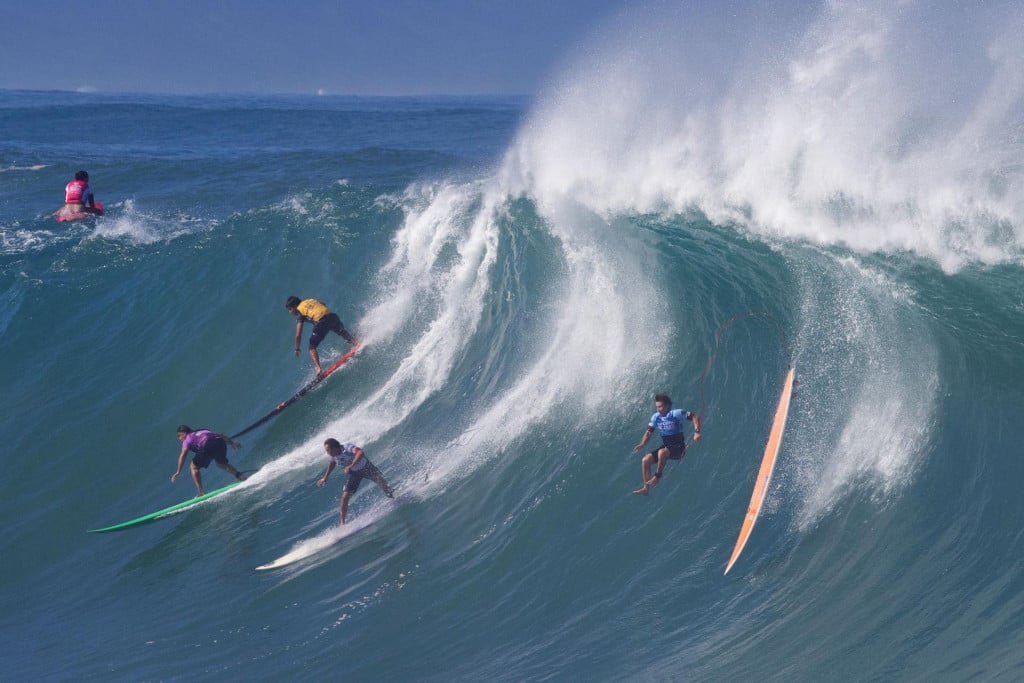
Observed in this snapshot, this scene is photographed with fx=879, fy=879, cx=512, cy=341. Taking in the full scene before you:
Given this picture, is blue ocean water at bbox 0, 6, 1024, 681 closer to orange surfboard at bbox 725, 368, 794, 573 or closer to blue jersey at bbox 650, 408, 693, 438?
orange surfboard at bbox 725, 368, 794, 573

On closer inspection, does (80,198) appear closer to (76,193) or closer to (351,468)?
(76,193)

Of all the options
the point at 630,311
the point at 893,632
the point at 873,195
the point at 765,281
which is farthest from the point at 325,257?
the point at 893,632

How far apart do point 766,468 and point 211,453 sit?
6.47 m

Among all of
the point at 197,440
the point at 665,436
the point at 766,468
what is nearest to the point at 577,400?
the point at 665,436

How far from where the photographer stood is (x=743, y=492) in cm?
898

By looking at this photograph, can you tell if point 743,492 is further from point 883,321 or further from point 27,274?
point 27,274

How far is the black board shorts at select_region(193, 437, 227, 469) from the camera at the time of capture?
10609 mm

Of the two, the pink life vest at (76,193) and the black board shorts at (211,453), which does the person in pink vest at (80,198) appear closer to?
the pink life vest at (76,193)

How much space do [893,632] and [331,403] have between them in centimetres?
784

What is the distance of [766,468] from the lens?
29.6ft

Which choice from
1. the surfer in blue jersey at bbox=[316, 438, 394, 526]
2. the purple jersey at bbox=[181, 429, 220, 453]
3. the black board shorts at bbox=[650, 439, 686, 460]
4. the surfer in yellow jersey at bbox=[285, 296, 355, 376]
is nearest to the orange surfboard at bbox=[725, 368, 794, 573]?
the black board shorts at bbox=[650, 439, 686, 460]

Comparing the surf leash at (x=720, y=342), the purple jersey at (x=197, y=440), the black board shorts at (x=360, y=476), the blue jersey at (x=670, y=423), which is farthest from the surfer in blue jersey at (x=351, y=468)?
the surf leash at (x=720, y=342)

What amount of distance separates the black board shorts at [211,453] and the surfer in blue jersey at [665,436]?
504cm

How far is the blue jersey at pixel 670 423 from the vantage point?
8.86 m
